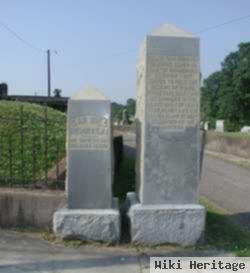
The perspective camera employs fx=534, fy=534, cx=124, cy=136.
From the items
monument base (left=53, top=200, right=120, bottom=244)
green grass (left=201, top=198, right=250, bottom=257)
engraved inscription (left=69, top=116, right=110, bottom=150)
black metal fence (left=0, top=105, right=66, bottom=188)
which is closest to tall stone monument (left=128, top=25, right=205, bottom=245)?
monument base (left=53, top=200, right=120, bottom=244)

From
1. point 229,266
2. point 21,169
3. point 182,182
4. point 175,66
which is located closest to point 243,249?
point 229,266

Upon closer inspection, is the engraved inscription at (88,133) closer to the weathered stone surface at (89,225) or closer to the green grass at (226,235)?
the weathered stone surface at (89,225)

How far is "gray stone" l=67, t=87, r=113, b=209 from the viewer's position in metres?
6.52

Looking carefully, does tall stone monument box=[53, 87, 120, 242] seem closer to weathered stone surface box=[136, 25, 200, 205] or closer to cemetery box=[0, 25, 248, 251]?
cemetery box=[0, 25, 248, 251]

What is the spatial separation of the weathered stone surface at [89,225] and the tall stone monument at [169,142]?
0.79ft

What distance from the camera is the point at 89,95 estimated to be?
258 inches

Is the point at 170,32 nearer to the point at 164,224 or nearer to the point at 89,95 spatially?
the point at 89,95

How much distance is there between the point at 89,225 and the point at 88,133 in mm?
1118

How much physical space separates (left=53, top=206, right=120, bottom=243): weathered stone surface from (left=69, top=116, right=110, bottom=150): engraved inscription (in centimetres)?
81

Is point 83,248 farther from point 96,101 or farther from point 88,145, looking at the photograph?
point 96,101

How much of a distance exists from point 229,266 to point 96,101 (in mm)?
2476

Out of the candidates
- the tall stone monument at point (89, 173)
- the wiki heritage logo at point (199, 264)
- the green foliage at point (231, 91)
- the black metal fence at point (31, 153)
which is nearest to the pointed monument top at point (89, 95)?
the tall stone monument at point (89, 173)

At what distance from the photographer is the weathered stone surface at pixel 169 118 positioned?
253 inches

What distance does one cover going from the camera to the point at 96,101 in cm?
654
